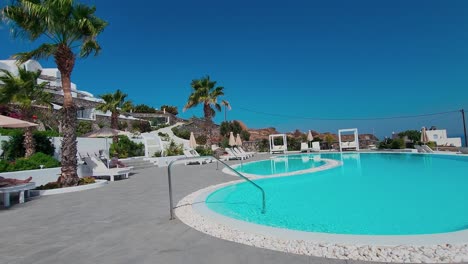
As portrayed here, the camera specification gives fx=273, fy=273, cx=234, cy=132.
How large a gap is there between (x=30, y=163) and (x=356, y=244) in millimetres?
11010

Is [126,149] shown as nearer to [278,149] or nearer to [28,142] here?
[28,142]

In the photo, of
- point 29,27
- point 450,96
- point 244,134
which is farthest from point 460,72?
point 29,27

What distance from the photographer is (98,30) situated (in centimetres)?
925

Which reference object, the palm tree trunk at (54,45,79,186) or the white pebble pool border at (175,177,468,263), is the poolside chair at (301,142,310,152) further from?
the white pebble pool border at (175,177,468,263)

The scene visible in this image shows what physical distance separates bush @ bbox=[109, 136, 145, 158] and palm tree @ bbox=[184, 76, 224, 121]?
18.4 feet

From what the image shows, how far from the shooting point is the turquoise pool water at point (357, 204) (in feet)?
15.7

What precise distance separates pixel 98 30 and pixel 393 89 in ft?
124

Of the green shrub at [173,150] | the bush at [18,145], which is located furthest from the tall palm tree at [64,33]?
the green shrub at [173,150]

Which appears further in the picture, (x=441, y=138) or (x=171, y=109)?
(x=171, y=109)

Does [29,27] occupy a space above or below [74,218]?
above

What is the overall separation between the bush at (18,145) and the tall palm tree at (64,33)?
12.8 ft

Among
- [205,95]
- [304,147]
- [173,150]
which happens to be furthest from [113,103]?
[304,147]

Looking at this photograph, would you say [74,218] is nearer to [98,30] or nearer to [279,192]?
[279,192]

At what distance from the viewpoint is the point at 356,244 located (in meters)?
3.11
